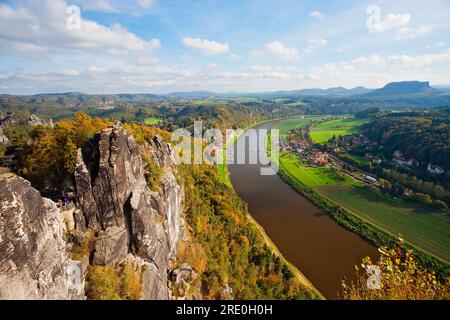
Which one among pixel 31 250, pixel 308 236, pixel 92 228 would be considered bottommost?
pixel 308 236

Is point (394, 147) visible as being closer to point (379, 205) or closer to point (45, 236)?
point (379, 205)

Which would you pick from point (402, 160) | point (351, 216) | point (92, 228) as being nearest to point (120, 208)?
point (92, 228)

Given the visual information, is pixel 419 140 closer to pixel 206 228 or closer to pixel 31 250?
pixel 206 228

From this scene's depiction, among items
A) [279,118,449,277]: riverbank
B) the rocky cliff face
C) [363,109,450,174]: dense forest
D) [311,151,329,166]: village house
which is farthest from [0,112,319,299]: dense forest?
[363,109,450,174]: dense forest

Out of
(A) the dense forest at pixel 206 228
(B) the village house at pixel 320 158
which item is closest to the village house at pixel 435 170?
(B) the village house at pixel 320 158
